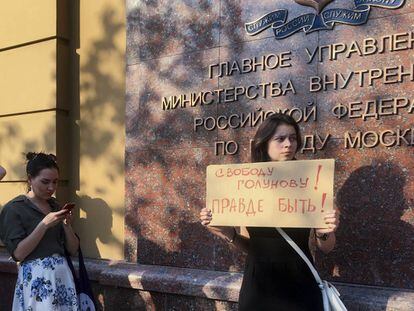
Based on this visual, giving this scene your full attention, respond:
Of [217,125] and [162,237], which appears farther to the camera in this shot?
[162,237]

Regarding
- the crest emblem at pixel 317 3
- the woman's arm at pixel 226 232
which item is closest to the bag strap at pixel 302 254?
the woman's arm at pixel 226 232

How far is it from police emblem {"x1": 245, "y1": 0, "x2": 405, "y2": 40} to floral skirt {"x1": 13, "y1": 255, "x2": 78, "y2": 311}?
227 centimetres

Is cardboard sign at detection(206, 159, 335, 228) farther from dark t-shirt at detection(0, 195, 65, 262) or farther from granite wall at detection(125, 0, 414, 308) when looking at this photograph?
dark t-shirt at detection(0, 195, 65, 262)

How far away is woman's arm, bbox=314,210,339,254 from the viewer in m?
2.71

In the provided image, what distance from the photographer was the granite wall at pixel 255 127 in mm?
3697

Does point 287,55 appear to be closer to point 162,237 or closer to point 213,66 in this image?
point 213,66

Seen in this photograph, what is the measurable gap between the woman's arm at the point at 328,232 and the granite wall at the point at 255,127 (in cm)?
96

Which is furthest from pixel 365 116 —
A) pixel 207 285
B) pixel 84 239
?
pixel 84 239

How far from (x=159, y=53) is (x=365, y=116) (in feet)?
6.54

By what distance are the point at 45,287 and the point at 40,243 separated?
289 millimetres

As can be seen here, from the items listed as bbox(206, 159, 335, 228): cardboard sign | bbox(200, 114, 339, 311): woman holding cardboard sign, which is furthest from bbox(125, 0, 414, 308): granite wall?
bbox(206, 159, 335, 228): cardboard sign

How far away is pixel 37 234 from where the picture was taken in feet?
11.8

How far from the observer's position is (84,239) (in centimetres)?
572

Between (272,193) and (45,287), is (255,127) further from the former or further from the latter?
(45,287)
